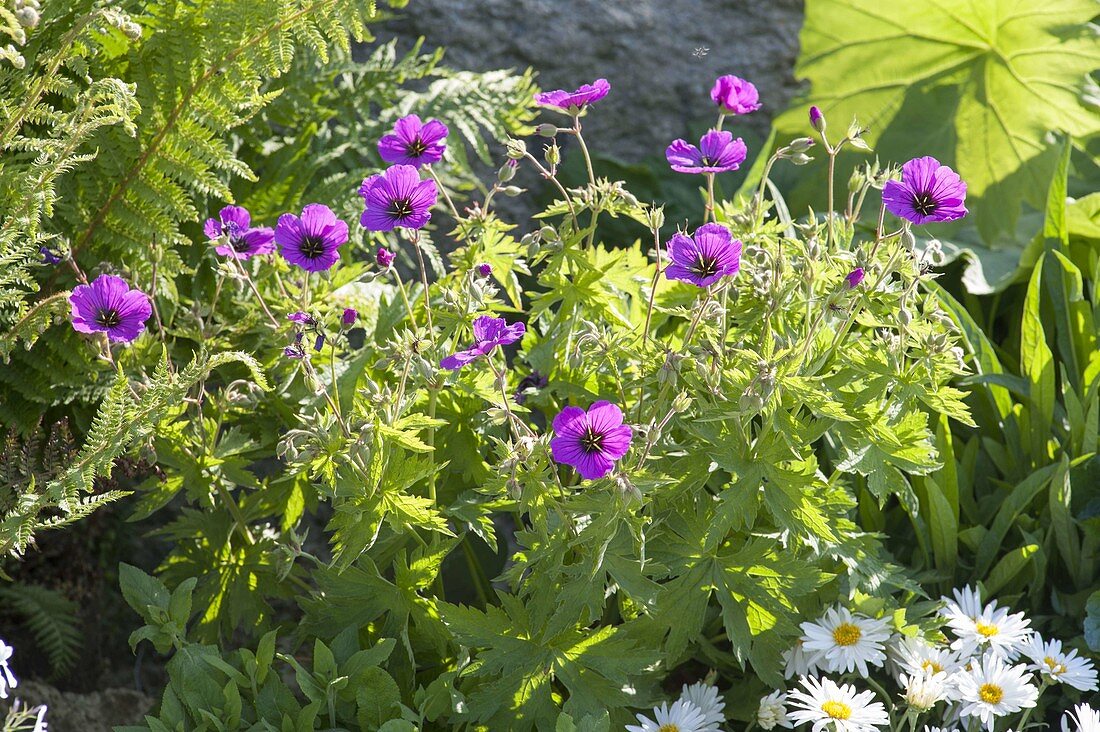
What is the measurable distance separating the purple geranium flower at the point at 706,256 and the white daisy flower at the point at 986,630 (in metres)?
0.64

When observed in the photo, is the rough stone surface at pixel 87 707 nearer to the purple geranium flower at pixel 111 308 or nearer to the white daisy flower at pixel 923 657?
the purple geranium flower at pixel 111 308

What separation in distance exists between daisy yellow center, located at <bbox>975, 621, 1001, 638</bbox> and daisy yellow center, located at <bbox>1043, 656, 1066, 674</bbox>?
0.26 feet

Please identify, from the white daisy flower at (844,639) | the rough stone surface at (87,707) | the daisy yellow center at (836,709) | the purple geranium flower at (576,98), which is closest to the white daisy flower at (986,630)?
the white daisy flower at (844,639)

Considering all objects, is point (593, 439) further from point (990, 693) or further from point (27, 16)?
point (27, 16)

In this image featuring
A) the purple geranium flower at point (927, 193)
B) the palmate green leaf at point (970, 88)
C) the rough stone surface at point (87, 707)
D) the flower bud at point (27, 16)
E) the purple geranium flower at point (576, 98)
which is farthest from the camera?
the palmate green leaf at point (970, 88)

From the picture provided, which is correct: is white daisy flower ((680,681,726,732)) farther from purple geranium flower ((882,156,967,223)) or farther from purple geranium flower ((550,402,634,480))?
purple geranium flower ((882,156,967,223))

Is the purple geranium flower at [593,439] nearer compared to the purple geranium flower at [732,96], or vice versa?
the purple geranium flower at [593,439]

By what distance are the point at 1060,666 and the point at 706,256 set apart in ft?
2.55

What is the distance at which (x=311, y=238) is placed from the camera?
1.37m

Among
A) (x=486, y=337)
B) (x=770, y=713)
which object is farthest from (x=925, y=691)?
(x=486, y=337)

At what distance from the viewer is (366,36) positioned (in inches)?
76.3

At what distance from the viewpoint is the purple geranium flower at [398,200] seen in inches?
52.8

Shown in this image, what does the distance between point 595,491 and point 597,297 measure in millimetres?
290

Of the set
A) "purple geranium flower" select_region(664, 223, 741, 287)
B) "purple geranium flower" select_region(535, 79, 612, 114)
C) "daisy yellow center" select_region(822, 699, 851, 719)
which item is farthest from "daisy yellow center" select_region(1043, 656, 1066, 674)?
"purple geranium flower" select_region(535, 79, 612, 114)
